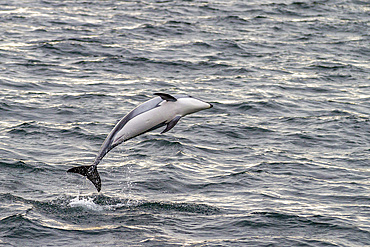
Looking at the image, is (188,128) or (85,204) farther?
(188,128)

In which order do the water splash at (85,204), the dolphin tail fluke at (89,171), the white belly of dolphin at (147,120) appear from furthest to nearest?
the water splash at (85,204), the dolphin tail fluke at (89,171), the white belly of dolphin at (147,120)

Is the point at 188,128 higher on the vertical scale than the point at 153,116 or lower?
lower

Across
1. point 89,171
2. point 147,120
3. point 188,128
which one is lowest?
point 188,128

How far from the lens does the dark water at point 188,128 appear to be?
13.7m

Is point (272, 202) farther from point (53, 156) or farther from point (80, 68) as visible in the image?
point (80, 68)

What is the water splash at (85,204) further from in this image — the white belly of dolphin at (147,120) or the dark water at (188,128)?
the white belly of dolphin at (147,120)

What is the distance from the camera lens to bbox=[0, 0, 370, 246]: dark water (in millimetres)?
13711

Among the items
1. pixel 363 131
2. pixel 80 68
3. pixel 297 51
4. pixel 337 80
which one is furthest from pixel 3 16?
pixel 363 131

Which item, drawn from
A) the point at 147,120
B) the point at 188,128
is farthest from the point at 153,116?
the point at 188,128

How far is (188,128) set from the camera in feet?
66.1

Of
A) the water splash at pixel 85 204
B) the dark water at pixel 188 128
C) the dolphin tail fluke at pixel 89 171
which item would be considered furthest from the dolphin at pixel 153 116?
the water splash at pixel 85 204

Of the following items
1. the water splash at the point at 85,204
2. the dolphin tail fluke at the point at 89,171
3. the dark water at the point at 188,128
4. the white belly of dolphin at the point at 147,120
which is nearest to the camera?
the white belly of dolphin at the point at 147,120

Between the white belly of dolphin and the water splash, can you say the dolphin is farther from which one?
the water splash

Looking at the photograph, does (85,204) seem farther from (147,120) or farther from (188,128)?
(188,128)
